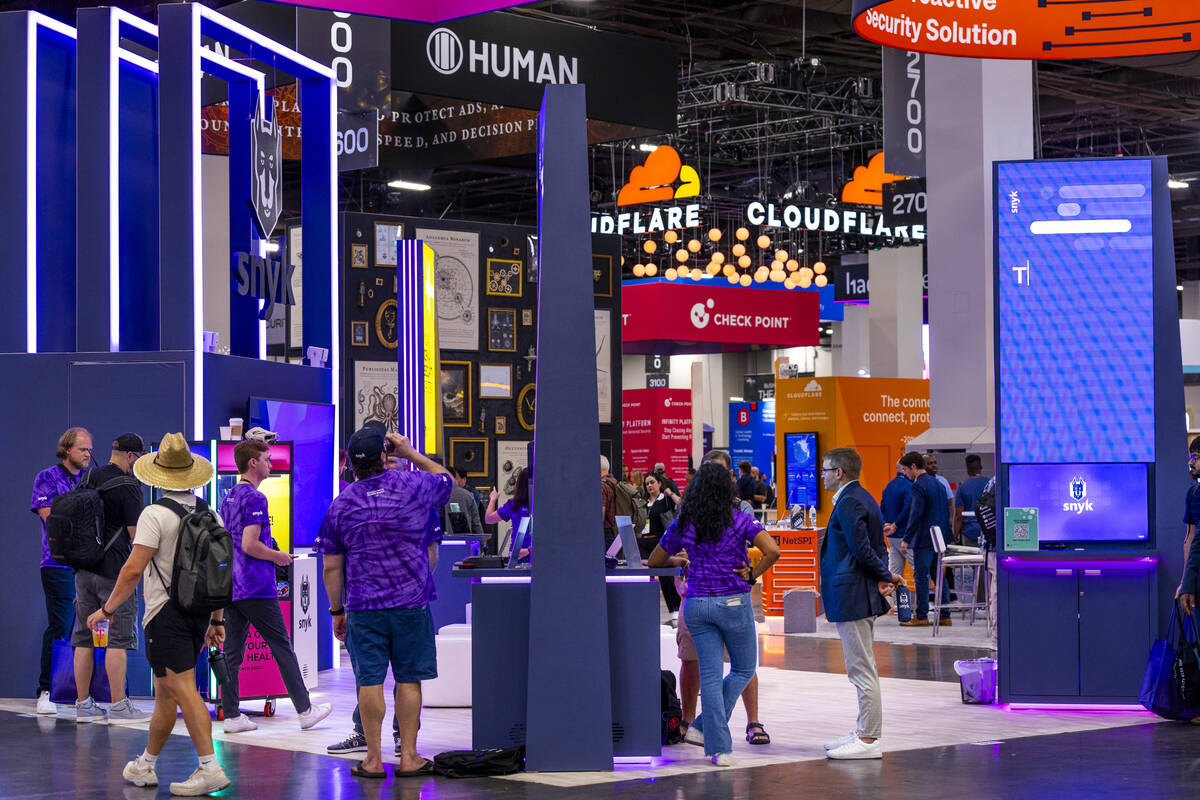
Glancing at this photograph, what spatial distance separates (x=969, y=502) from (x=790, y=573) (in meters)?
1.75

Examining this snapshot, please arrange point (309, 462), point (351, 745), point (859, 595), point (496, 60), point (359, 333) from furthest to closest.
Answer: point (359, 333)
point (496, 60)
point (309, 462)
point (351, 745)
point (859, 595)

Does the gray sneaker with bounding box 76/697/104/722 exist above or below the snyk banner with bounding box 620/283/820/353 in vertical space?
below

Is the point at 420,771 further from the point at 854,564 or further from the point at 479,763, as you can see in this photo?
the point at 854,564

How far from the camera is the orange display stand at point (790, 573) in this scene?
13883 millimetres

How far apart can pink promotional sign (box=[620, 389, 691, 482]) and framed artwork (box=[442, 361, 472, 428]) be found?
1043 cm

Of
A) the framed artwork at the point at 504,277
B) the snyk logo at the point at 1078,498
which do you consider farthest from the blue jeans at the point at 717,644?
the framed artwork at the point at 504,277

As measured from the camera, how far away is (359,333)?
51.3 feet

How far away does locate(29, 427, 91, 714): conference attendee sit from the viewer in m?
8.27

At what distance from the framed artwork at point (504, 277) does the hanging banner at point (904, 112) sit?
4540 mm

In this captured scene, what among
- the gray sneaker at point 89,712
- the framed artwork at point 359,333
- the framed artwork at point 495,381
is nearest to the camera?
the gray sneaker at point 89,712

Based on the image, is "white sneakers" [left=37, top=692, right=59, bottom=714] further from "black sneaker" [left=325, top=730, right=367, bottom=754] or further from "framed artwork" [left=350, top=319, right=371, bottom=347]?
"framed artwork" [left=350, top=319, right=371, bottom=347]

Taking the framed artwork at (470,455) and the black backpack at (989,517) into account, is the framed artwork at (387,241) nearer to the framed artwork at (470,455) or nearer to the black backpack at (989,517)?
the framed artwork at (470,455)

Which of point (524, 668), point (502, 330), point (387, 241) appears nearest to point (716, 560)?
point (524, 668)

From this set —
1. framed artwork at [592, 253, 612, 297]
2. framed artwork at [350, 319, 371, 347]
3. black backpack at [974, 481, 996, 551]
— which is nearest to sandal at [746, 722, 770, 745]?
black backpack at [974, 481, 996, 551]
